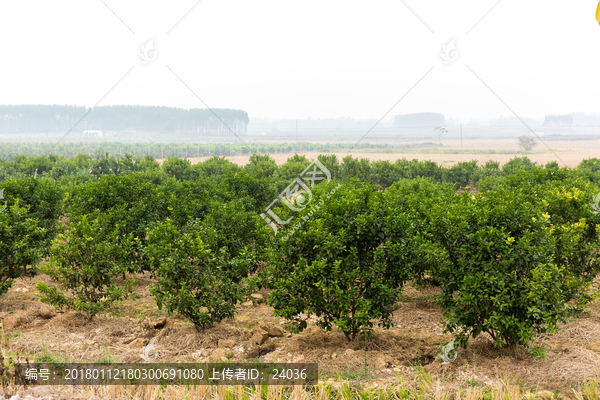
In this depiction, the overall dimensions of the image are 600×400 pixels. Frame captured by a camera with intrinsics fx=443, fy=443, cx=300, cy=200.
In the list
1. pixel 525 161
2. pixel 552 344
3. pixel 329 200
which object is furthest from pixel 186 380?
pixel 525 161

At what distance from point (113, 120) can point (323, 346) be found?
533 ft

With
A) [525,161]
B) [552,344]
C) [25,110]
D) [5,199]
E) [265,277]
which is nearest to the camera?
[552,344]

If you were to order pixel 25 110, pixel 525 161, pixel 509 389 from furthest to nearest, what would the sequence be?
pixel 25 110 → pixel 525 161 → pixel 509 389

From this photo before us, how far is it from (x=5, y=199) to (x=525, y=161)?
94.9 feet

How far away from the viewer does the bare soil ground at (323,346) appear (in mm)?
5984

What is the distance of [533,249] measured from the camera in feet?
18.8

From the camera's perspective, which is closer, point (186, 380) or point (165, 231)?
point (186, 380)

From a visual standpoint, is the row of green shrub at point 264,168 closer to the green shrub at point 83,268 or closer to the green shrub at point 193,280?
the green shrub at point 83,268

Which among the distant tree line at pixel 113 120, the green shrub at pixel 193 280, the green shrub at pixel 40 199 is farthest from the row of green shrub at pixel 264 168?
the distant tree line at pixel 113 120

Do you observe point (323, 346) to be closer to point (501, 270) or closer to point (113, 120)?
point (501, 270)

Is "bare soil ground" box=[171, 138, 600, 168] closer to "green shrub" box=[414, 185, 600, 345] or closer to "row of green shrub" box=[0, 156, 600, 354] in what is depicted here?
"row of green shrub" box=[0, 156, 600, 354]

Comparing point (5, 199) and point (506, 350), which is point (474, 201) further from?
point (5, 199)

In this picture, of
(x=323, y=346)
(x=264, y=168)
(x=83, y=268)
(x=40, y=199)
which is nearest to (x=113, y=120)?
(x=264, y=168)

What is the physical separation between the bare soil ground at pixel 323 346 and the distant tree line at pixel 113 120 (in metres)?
142
